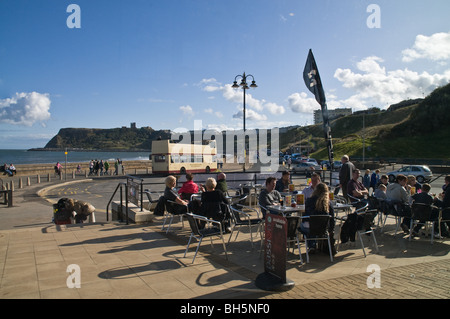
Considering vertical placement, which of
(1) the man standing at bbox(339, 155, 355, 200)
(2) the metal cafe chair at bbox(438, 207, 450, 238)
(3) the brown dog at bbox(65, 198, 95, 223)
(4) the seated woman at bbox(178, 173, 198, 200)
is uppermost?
(1) the man standing at bbox(339, 155, 355, 200)

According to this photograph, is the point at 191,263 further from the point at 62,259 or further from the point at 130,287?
the point at 62,259

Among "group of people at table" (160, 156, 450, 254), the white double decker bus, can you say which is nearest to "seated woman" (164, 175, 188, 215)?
"group of people at table" (160, 156, 450, 254)

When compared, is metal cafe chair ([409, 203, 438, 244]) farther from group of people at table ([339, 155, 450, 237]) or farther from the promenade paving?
the promenade paving

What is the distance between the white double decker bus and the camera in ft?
119

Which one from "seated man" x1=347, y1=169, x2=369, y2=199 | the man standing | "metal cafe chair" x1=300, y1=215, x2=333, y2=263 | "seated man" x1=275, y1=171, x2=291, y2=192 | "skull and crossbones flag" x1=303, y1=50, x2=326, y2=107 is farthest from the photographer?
"skull and crossbones flag" x1=303, y1=50, x2=326, y2=107

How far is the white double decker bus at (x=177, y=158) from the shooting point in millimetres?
36156

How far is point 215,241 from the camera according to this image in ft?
25.2

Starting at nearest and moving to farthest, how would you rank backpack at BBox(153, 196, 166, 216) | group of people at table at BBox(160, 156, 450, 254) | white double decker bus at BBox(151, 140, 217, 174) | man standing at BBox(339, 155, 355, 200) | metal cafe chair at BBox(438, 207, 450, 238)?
group of people at table at BBox(160, 156, 450, 254) < metal cafe chair at BBox(438, 207, 450, 238) < backpack at BBox(153, 196, 166, 216) < man standing at BBox(339, 155, 355, 200) < white double decker bus at BBox(151, 140, 217, 174)

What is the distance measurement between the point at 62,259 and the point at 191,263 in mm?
2410

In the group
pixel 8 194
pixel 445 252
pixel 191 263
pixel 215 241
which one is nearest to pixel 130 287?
pixel 191 263

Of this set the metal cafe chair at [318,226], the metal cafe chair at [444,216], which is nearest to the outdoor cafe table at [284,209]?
the metal cafe chair at [318,226]

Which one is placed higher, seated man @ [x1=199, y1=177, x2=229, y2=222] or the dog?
seated man @ [x1=199, y1=177, x2=229, y2=222]

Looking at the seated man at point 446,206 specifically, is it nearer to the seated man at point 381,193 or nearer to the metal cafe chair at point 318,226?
the seated man at point 381,193

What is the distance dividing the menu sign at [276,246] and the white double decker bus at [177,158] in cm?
3160
